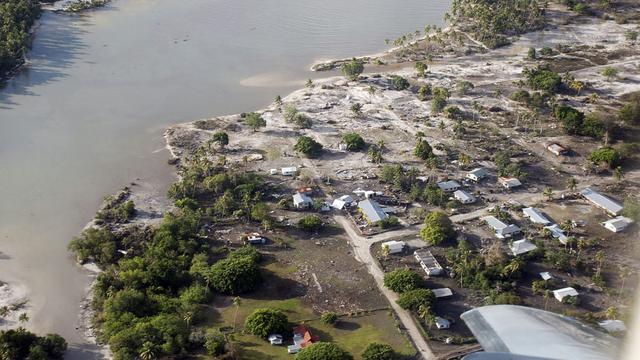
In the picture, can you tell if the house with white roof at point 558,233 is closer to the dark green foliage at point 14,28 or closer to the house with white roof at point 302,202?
the house with white roof at point 302,202

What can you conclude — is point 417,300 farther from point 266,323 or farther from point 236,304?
point 236,304

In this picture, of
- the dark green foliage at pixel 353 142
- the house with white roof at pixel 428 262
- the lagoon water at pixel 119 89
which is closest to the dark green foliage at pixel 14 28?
the lagoon water at pixel 119 89

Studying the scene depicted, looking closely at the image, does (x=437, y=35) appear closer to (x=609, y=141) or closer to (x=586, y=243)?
(x=609, y=141)

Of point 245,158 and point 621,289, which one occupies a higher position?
point 245,158

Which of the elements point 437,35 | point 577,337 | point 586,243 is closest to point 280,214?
point 586,243

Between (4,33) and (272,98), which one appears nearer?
(272,98)

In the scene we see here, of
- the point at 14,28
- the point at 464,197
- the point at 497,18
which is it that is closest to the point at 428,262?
the point at 464,197
